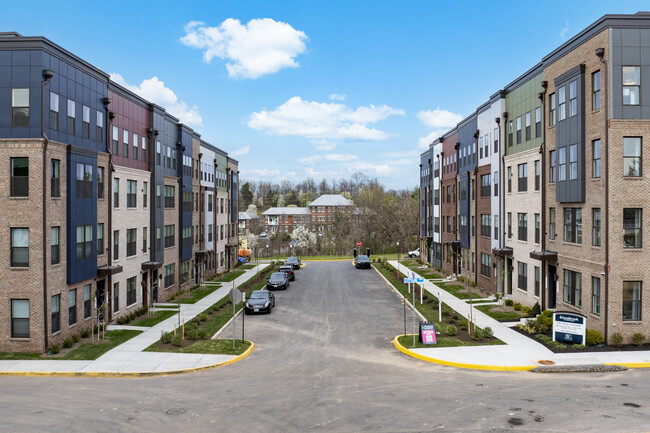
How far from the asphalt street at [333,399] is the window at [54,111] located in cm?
1052

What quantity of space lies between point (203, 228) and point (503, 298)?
2793 centimetres

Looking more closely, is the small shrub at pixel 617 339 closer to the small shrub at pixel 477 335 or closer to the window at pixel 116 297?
the small shrub at pixel 477 335

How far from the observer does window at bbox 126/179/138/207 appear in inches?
1225

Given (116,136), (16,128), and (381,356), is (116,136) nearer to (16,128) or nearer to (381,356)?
(16,128)

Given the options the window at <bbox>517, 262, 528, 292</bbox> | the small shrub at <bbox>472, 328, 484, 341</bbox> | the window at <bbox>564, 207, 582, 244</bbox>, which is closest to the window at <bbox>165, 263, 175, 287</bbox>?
the small shrub at <bbox>472, 328, 484, 341</bbox>

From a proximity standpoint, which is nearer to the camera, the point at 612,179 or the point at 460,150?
the point at 612,179

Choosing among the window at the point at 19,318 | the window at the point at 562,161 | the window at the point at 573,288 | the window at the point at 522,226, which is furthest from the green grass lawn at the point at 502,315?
the window at the point at 19,318

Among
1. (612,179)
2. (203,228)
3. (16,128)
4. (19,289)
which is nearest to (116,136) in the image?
(16,128)

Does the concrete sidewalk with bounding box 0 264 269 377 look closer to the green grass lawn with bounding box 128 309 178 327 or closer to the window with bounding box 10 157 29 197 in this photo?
the green grass lawn with bounding box 128 309 178 327

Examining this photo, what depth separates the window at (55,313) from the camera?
73.1 feet

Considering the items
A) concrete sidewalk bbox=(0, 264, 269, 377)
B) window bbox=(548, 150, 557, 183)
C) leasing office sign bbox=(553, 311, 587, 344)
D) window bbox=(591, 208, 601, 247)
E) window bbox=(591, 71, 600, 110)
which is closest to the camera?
concrete sidewalk bbox=(0, 264, 269, 377)

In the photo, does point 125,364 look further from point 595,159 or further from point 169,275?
point 595,159

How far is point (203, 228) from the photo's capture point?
4938 centimetres

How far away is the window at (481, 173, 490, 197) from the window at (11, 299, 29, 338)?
31.7 m
